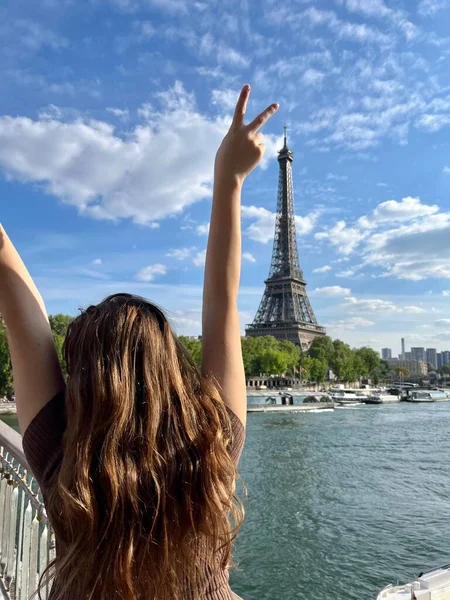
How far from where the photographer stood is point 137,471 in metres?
0.93

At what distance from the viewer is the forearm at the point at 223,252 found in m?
1.13

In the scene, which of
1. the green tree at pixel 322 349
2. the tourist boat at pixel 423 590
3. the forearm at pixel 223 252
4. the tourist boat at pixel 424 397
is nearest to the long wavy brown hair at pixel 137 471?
the forearm at pixel 223 252

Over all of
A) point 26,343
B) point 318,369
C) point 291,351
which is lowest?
point 26,343

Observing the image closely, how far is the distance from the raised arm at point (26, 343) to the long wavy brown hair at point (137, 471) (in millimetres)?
72

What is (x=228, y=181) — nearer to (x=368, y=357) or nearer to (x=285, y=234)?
(x=285, y=234)

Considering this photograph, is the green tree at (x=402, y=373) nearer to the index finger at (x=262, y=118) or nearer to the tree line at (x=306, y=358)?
the tree line at (x=306, y=358)

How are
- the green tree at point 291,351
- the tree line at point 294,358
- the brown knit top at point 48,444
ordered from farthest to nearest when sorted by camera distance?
the green tree at point 291,351 → the tree line at point 294,358 → the brown knit top at point 48,444

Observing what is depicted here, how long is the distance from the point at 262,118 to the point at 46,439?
2.70 ft

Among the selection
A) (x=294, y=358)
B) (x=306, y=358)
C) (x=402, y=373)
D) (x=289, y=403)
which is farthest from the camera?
(x=402, y=373)

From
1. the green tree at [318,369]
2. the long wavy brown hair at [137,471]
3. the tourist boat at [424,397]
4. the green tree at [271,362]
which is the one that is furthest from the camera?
the green tree at [318,369]

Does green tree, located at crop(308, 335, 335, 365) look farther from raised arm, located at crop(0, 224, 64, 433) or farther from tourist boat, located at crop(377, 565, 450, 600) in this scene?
raised arm, located at crop(0, 224, 64, 433)

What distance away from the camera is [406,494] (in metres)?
13.8

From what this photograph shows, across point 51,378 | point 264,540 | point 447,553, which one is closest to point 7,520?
point 51,378

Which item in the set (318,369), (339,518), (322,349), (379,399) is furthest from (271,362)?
(339,518)
